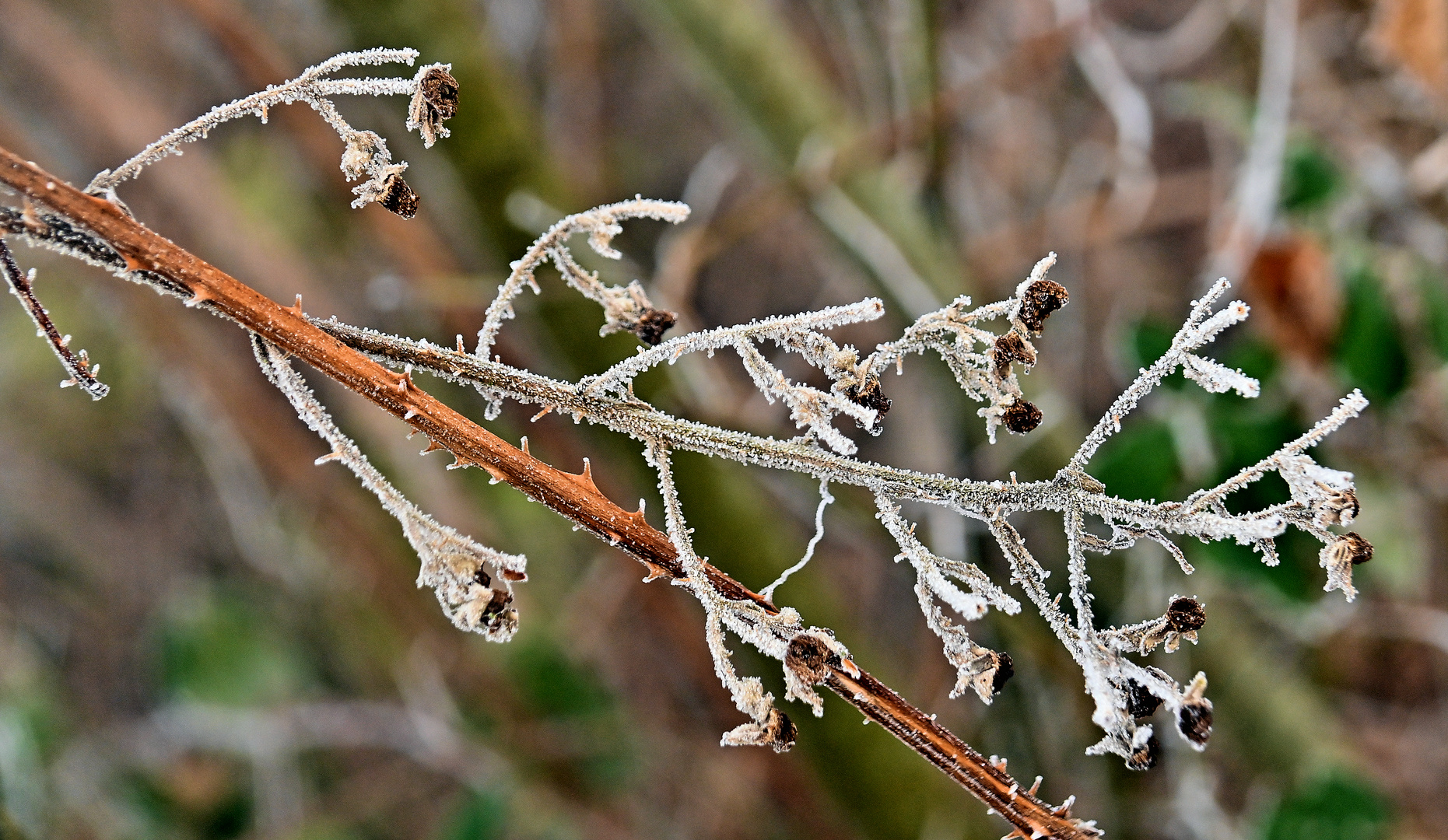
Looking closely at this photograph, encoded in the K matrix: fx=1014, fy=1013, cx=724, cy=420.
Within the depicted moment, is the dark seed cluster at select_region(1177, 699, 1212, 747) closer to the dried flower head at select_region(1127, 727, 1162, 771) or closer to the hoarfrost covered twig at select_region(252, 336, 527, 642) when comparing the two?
the dried flower head at select_region(1127, 727, 1162, 771)

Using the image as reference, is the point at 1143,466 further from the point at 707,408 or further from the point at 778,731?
the point at 778,731

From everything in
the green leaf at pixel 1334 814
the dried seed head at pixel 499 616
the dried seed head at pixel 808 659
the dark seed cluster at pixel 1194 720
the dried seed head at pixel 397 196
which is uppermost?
the green leaf at pixel 1334 814

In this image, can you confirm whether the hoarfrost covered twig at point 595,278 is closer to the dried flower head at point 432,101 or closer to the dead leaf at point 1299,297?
the dried flower head at point 432,101

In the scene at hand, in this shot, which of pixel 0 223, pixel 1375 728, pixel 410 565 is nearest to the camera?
pixel 0 223

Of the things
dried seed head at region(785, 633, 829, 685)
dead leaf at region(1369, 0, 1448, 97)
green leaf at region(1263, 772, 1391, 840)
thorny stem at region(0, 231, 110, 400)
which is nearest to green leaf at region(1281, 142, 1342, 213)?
→ dead leaf at region(1369, 0, 1448, 97)

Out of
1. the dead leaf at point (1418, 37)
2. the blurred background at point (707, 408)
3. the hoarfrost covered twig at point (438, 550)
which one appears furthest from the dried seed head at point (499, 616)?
the dead leaf at point (1418, 37)

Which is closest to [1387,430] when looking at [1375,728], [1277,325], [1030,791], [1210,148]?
[1277,325]

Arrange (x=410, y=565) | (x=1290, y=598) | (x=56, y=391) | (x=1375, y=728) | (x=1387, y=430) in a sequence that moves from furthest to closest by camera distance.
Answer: (x=56, y=391), (x=410, y=565), (x=1375, y=728), (x=1387, y=430), (x=1290, y=598)

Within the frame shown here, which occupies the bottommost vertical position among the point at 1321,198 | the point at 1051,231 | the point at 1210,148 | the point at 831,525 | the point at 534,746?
the point at 534,746

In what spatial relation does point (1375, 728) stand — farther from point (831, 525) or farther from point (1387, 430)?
point (831, 525)
